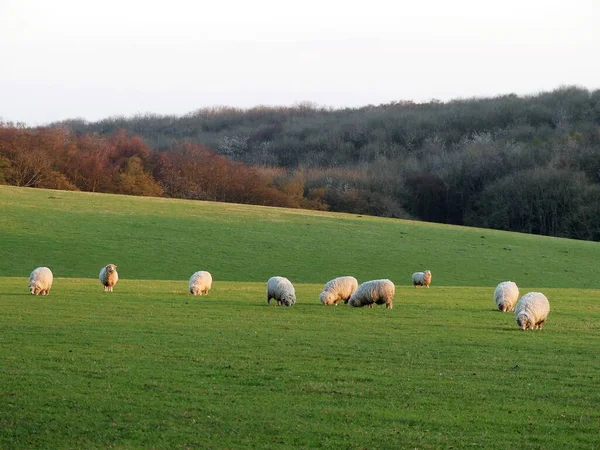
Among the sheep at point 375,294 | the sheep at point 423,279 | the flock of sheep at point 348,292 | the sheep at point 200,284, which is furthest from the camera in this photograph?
the sheep at point 423,279

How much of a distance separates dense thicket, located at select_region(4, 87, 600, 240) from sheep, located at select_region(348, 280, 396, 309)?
6861cm

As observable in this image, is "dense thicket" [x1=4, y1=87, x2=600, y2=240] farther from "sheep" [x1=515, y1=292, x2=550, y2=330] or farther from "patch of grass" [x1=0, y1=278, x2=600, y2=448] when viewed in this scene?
"patch of grass" [x1=0, y1=278, x2=600, y2=448]

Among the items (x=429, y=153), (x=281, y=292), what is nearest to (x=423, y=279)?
(x=281, y=292)

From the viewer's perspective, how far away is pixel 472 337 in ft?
63.1

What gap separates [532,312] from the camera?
2050 centimetres

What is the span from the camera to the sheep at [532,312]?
2044 cm

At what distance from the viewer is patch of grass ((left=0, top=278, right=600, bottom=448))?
431 inches

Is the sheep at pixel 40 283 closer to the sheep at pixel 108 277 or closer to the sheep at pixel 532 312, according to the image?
the sheep at pixel 108 277

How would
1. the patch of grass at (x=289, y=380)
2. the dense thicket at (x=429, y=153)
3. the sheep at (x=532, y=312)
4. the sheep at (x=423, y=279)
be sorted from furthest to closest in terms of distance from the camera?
the dense thicket at (x=429, y=153) < the sheep at (x=423, y=279) < the sheep at (x=532, y=312) < the patch of grass at (x=289, y=380)

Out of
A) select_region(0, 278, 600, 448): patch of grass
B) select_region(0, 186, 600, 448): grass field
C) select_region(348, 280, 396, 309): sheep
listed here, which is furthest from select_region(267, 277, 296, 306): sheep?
select_region(0, 278, 600, 448): patch of grass

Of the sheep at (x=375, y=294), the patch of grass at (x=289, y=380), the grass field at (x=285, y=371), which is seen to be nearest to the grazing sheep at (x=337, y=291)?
the grass field at (x=285, y=371)

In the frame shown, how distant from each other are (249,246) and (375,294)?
88.2 ft

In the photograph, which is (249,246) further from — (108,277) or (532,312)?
(532,312)

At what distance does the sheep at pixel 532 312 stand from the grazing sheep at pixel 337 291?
23.2 ft
